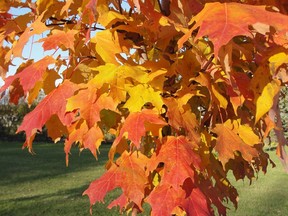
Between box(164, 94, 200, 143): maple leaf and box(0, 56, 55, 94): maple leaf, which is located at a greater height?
box(0, 56, 55, 94): maple leaf

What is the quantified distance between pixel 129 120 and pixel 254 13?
49cm

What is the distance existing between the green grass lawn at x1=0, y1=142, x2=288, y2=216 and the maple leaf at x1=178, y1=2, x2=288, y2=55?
4602 mm

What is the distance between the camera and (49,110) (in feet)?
3.98

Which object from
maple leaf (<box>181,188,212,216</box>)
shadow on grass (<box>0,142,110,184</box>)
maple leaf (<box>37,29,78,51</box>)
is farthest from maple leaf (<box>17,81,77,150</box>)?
shadow on grass (<box>0,142,110,184</box>)

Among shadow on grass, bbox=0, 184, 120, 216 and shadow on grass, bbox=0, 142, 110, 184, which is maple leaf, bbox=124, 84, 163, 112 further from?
shadow on grass, bbox=0, 142, 110, 184

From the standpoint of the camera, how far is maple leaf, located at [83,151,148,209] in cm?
128

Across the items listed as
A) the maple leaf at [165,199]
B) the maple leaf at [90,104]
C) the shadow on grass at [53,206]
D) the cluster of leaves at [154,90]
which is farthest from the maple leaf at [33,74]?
the shadow on grass at [53,206]

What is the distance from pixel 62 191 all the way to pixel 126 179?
5.79 m

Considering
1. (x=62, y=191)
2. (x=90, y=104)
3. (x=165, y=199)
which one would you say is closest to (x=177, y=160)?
(x=165, y=199)

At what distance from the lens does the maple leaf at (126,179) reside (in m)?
1.28

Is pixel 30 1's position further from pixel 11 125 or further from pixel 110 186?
pixel 11 125

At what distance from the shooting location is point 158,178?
155 centimetres

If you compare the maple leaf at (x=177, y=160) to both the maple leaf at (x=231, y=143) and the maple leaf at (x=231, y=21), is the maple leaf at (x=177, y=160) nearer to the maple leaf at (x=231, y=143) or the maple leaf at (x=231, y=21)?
the maple leaf at (x=231, y=143)

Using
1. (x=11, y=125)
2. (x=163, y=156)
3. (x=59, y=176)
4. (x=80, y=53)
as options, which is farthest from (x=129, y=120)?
(x=11, y=125)
